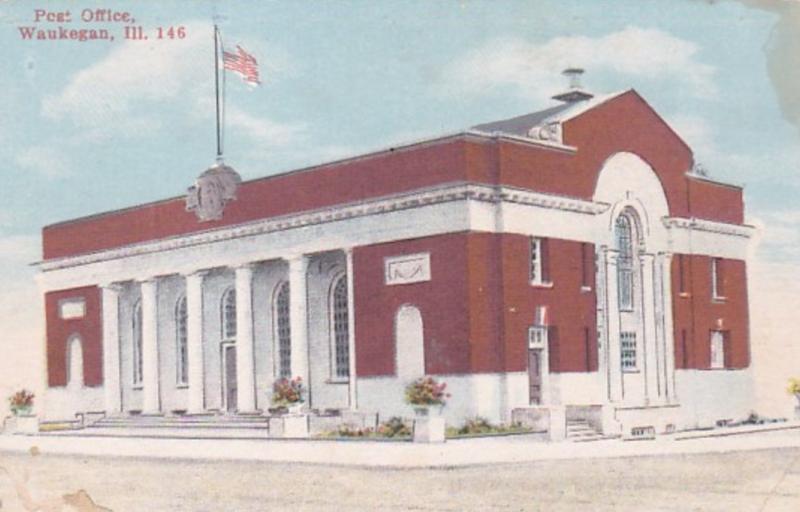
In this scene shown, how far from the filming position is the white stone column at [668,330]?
21.8 m

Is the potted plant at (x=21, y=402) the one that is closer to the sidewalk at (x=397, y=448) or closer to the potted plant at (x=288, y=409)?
the sidewalk at (x=397, y=448)

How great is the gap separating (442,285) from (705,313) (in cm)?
349

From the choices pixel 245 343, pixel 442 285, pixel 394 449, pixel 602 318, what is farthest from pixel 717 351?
pixel 245 343

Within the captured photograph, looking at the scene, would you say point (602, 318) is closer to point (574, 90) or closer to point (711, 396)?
point (711, 396)

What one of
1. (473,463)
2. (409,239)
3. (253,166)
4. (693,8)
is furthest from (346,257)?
(693,8)

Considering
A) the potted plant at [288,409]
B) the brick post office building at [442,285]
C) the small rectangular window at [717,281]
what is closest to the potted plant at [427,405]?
the brick post office building at [442,285]

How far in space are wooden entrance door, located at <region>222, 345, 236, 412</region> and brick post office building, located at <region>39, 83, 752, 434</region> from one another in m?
0.03

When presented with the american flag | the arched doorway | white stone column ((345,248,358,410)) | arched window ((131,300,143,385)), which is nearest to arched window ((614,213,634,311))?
the arched doorway

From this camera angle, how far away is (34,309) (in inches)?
799

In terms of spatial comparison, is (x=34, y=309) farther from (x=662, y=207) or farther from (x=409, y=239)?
(x=662, y=207)

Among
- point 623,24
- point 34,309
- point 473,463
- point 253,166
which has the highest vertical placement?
point 623,24

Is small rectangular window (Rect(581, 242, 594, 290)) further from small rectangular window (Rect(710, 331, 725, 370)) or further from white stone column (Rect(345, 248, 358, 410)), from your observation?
white stone column (Rect(345, 248, 358, 410))

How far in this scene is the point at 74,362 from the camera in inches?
827

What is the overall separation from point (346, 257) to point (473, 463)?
3.90m
